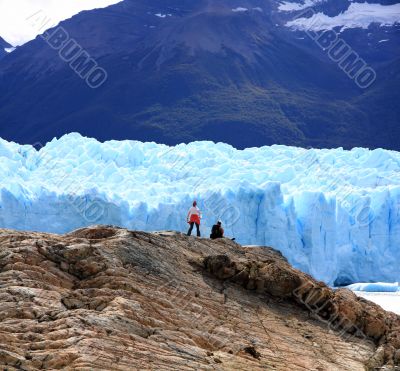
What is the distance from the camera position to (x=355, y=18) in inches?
3255

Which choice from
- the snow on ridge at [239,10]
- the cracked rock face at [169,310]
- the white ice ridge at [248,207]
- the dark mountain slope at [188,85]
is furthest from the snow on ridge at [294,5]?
the cracked rock face at [169,310]

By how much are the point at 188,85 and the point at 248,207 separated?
159ft

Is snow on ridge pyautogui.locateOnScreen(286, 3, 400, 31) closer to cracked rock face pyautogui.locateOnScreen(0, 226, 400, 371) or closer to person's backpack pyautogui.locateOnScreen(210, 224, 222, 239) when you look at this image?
person's backpack pyautogui.locateOnScreen(210, 224, 222, 239)

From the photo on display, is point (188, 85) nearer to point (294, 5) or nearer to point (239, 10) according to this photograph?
point (239, 10)

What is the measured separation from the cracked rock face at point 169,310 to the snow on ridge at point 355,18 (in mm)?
73524

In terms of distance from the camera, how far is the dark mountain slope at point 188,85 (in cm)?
6688

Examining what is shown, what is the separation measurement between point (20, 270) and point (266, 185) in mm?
16250

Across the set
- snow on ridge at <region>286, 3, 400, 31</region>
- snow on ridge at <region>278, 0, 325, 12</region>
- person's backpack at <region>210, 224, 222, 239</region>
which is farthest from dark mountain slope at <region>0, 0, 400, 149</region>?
person's backpack at <region>210, 224, 222, 239</region>

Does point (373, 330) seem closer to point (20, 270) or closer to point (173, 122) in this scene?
point (20, 270)

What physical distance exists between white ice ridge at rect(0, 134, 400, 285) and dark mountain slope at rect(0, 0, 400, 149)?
37299 millimetres

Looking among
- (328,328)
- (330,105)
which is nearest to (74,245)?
(328,328)

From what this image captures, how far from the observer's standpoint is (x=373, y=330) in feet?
34.9

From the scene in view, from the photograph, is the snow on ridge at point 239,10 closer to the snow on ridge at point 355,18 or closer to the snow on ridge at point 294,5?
the snow on ridge at point 294,5

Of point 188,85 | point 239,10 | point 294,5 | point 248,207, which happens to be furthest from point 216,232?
point 294,5
